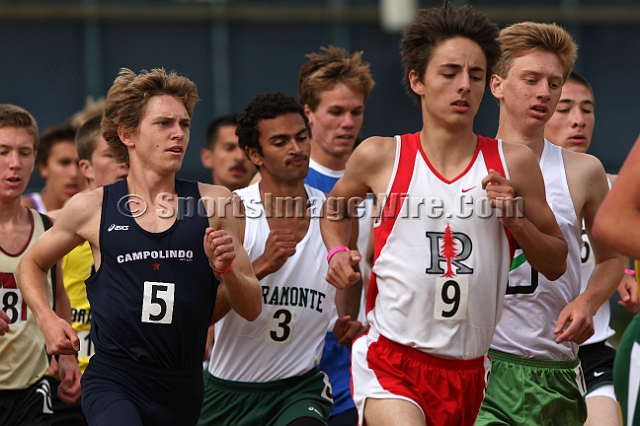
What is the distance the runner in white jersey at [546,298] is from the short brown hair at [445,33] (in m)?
0.69

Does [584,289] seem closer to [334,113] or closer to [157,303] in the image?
[334,113]

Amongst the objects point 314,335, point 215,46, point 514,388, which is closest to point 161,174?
point 314,335

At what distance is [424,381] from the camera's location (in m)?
4.38

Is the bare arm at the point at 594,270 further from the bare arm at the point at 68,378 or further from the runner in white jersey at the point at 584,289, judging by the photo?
the bare arm at the point at 68,378

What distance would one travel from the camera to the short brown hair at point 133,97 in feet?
17.1

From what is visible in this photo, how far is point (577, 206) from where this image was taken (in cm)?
505

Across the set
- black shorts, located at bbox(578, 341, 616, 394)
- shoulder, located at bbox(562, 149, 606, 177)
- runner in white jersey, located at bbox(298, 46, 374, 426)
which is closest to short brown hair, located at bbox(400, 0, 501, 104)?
shoulder, located at bbox(562, 149, 606, 177)

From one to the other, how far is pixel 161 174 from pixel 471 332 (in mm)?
1920

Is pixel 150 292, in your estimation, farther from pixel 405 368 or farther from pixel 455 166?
pixel 455 166

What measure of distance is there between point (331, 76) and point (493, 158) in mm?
3375

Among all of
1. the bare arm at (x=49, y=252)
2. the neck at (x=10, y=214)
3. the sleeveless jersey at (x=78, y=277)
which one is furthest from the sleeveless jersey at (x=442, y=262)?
the sleeveless jersey at (x=78, y=277)

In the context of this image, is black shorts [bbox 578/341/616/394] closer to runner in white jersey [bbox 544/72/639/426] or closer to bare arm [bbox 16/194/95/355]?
runner in white jersey [bbox 544/72/639/426]

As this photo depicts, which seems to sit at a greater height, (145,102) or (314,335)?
(145,102)

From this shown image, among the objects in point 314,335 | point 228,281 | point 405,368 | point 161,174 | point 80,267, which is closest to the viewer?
point 405,368
